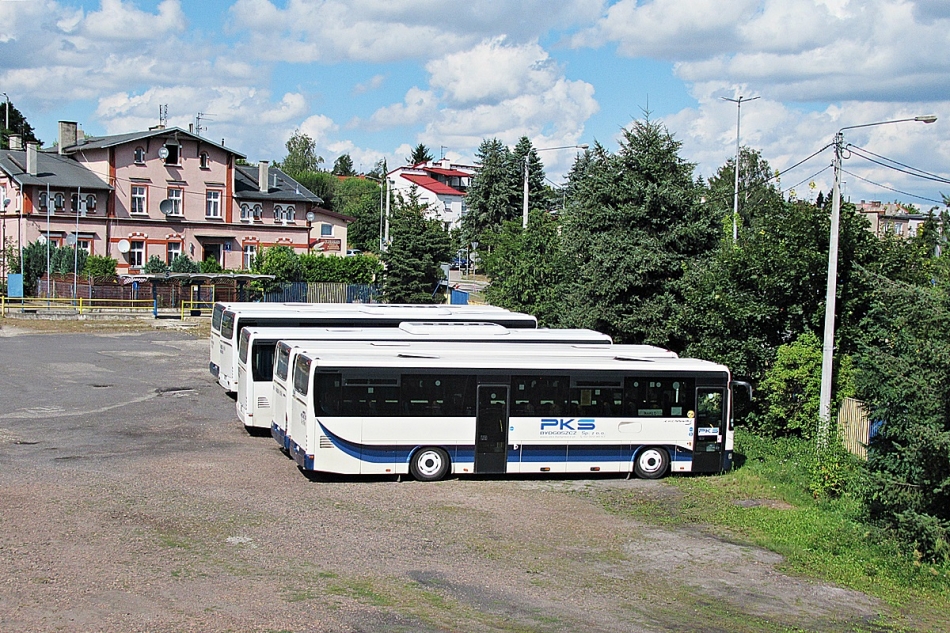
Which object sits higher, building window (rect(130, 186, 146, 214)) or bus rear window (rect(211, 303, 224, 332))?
building window (rect(130, 186, 146, 214))

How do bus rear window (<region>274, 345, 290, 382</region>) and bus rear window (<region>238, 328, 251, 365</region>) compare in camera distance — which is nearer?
bus rear window (<region>274, 345, 290, 382</region>)

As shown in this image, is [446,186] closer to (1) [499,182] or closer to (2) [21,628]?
(1) [499,182]

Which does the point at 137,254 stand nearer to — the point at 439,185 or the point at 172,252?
the point at 172,252

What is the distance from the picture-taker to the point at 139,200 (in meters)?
65.7

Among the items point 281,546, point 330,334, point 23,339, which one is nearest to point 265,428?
point 330,334

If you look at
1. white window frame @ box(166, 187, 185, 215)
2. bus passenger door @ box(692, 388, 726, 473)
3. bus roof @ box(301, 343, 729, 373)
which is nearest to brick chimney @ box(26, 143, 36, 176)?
white window frame @ box(166, 187, 185, 215)

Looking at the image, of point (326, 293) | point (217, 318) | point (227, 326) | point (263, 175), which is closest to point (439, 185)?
point (263, 175)

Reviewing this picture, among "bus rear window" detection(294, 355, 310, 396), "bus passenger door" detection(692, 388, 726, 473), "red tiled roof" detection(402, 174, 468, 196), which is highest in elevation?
"red tiled roof" detection(402, 174, 468, 196)

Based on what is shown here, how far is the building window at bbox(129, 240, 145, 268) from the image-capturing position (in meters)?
65.3

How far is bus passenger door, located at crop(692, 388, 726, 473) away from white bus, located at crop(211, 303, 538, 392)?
39.6ft

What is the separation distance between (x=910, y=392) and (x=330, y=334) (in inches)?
542

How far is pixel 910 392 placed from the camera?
14430mm

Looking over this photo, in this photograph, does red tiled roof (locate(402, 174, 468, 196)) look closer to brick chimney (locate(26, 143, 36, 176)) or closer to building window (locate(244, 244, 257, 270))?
building window (locate(244, 244, 257, 270))

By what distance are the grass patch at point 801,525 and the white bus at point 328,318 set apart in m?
11.9
